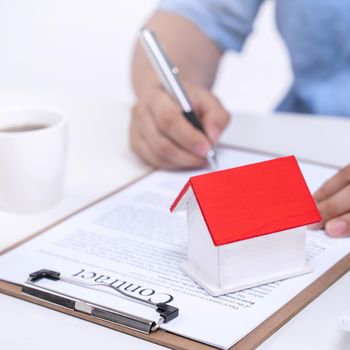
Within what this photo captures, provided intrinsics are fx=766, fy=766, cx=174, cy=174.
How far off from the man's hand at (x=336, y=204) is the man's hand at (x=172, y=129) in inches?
7.5

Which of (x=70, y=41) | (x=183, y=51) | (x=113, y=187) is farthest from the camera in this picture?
(x=70, y=41)

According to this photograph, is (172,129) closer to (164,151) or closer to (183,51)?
(164,151)

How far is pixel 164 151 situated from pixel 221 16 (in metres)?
0.43

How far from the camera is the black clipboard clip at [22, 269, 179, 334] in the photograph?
611 millimetres

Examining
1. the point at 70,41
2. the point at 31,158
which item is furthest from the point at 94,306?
the point at 70,41

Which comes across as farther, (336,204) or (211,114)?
(211,114)

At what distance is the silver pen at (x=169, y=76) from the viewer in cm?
97

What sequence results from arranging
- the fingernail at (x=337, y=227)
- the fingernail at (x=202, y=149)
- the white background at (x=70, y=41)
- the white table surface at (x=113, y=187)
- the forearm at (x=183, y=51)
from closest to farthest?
the white table surface at (x=113, y=187) → the fingernail at (x=337, y=227) → the fingernail at (x=202, y=149) → the forearm at (x=183, y=51) → the white background at (x=70, y=41)

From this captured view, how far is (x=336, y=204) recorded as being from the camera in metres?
0.79

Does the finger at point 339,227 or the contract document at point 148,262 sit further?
the finger at point 339,227

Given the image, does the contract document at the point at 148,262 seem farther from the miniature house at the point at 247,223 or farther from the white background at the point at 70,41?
the white background at the point at 70,41

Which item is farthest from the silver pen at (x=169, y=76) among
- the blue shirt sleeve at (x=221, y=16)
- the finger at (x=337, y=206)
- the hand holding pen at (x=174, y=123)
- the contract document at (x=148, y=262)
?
the blue shirt sleeve at (x=221, y=16)

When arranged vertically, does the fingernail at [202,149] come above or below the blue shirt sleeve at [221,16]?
below

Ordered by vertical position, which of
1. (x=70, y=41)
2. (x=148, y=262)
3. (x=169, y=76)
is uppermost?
(x=169, y=76)
